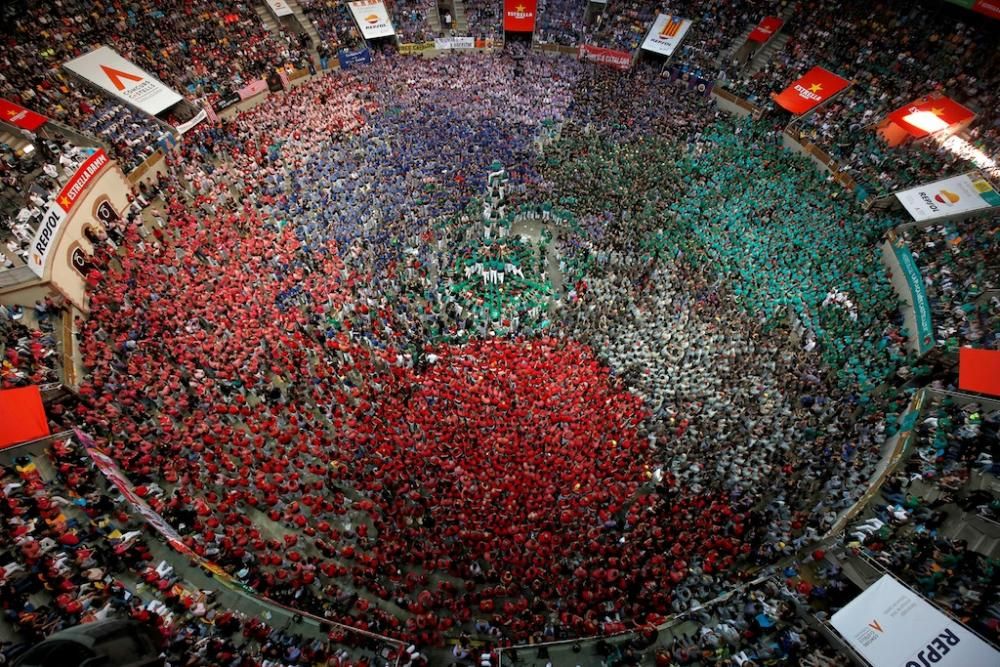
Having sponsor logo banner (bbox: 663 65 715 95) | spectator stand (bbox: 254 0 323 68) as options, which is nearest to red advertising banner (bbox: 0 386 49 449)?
spectator stand (bbox: 254 0 323 68)

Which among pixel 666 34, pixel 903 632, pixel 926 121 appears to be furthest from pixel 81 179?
pixel 926 121

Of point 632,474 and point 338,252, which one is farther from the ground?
point 338,252

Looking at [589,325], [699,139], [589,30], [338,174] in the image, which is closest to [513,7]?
[589,30]

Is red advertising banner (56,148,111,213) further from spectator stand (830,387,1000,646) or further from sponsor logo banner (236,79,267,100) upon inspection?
spectator stand (830,387,1000,646)

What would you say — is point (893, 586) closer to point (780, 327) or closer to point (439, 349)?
point (780, 327)

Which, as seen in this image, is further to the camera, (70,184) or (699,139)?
(699,139)

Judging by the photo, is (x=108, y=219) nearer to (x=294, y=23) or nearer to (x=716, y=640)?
(x=294, y=23)
